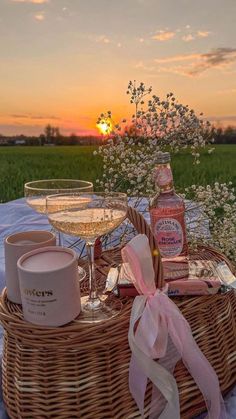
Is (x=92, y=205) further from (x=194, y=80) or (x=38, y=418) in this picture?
(x=194, y=80)

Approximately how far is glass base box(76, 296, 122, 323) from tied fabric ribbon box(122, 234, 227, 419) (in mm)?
70

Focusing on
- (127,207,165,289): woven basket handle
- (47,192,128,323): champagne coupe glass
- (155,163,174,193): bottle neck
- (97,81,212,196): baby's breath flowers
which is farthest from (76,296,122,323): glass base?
(97,81,212,196): baby's breath flowers

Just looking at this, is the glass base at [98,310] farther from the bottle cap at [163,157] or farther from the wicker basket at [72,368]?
the bottle cap at [163,157]

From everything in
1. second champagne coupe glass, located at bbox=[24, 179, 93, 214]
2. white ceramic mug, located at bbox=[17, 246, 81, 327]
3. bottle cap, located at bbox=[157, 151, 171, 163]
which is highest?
bottle cap, located at bbox=[157, 151, 171, 163]

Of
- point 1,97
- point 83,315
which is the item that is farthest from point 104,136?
point 1,97

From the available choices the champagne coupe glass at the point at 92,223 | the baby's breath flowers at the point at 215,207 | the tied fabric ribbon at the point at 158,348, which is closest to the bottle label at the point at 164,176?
the champagne coupe glass at the point at 92,223

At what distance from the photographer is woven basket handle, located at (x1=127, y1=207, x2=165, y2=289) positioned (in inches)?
37.1

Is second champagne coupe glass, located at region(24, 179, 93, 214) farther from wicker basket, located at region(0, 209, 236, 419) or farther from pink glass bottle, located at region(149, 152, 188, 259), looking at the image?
wicker basket, located at region(0, 209, 236, 419)

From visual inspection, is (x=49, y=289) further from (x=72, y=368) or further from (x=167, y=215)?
(x=167, y=215)

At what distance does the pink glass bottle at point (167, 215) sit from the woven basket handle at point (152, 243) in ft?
0.56

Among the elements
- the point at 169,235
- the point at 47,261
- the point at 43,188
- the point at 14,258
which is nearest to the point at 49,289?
the point at 47,261

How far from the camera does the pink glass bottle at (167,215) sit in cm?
112

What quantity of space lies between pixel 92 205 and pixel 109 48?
2972 mm

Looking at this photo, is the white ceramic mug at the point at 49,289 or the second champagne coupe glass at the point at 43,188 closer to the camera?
the white ceramic mug at the point at 49,289
